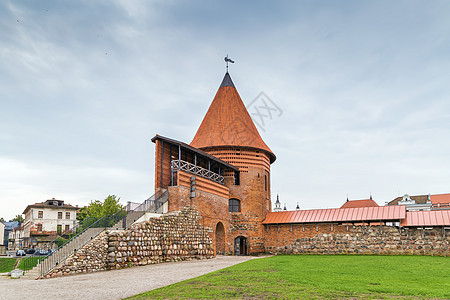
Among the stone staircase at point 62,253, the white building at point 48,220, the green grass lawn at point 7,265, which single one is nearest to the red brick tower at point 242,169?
the stone staircase at point 62,253

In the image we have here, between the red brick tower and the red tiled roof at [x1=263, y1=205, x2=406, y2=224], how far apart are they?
1.38 meters

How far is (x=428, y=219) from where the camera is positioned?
2219cm

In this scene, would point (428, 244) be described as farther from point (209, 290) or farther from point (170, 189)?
point (209, 290)

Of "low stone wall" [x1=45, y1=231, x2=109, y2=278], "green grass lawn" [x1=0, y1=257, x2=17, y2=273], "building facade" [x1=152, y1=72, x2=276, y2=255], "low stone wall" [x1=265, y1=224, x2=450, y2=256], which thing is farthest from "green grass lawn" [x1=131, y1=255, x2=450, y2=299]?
"green grass lawn" [x1=0, y1=257, x2=17, y2=273]

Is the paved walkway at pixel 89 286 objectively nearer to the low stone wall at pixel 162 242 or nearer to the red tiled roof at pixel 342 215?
the low stone wall at pixel 162 242

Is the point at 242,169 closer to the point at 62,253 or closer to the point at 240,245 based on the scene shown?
the point at 240,245

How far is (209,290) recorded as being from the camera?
8867 millimetres

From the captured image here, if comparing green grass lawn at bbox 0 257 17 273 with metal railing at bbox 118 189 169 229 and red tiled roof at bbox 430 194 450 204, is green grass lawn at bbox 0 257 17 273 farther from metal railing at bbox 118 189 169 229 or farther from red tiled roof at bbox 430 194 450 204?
red tiled roof at bbox 430 194 450 204

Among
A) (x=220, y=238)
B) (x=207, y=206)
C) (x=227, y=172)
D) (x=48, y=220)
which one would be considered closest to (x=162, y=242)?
(x=207, y=206)

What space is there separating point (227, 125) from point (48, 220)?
33.3 m

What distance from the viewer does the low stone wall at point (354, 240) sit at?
21.9 metres

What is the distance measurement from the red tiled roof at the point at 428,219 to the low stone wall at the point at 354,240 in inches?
16.3

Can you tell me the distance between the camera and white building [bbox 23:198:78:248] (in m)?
49.0

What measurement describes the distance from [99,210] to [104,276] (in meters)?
22.3
